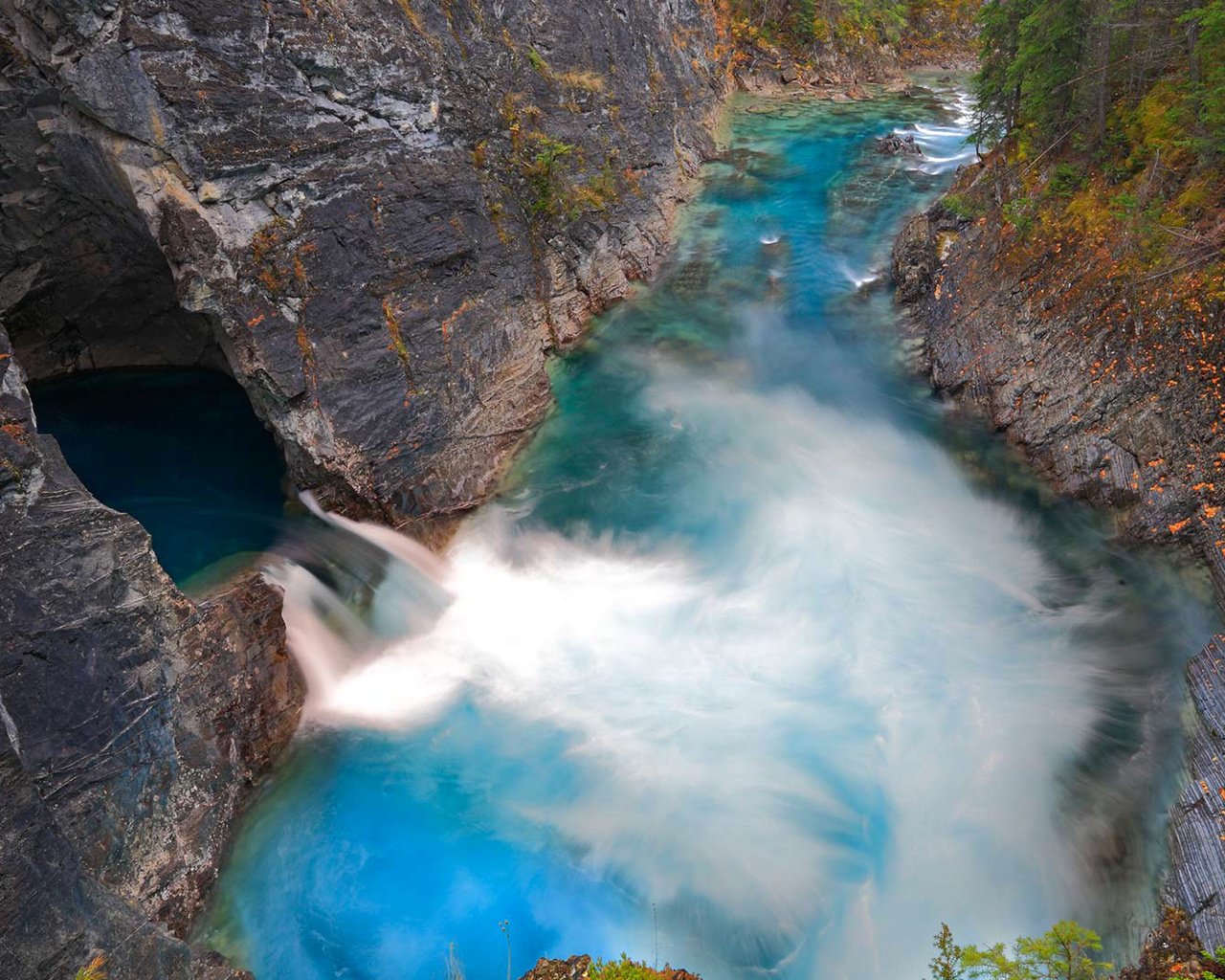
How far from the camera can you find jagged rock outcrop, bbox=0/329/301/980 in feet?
22.7

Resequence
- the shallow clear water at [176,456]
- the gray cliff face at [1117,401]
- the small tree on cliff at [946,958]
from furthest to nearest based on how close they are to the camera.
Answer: the shallow clear water at [176,456], the gray cliff face at [1117,401], the small tree on cliff at [946,958]

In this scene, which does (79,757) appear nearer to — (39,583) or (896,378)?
(39,583)

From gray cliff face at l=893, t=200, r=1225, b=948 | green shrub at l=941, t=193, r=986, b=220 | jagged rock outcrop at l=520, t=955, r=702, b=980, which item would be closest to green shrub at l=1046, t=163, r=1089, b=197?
gray cliff face at l=893, t=200, r=1225, b=948

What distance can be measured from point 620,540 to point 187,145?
898 centimetres

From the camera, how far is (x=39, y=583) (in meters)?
8.03

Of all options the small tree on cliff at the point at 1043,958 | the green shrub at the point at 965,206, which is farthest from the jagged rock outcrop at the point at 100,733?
the green shrub at the point at 965,206

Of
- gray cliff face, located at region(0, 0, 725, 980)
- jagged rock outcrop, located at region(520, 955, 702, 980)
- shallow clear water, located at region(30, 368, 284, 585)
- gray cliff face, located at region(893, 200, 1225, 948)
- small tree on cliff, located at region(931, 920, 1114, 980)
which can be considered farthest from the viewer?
shallow clear water, located at region(30, 368, 284, 585)

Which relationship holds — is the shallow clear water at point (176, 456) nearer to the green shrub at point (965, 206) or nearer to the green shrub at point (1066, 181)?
the green shrub at point (965, 206)

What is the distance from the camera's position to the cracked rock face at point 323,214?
36.8 feet

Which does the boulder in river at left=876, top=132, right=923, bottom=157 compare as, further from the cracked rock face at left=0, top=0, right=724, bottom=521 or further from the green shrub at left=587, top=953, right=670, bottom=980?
the green shrub at left=587, top=953, right=670, bottom=980

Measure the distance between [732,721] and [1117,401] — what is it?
8.39 m

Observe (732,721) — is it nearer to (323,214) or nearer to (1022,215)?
(323,214)

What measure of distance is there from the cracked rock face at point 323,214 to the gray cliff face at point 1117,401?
8.96 m

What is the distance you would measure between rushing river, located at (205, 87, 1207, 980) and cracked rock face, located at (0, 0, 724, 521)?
2.21 m
